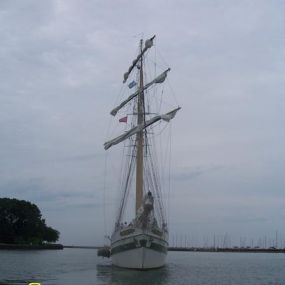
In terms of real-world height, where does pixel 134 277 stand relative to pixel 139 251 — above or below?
below

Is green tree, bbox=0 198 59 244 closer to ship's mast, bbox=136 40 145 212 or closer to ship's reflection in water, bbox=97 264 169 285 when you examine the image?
ship's mast, bbox=136 40 145 212

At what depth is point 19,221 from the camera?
507 feet

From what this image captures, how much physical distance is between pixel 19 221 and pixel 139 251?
349 feet

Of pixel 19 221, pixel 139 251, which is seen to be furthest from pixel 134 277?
pixel 19 221

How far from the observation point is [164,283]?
4809 cm

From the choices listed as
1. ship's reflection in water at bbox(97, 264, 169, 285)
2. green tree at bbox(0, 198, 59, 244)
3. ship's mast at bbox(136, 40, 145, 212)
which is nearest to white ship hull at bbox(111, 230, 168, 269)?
ship's reflection in water at bbox(97, 264, 169, 285)

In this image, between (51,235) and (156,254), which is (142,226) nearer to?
(156,254)

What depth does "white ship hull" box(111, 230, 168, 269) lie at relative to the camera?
54.6 metres

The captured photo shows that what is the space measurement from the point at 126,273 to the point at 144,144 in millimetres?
18613

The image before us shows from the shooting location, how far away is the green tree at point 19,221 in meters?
151

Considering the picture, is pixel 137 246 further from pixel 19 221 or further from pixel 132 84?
pixel 19 221

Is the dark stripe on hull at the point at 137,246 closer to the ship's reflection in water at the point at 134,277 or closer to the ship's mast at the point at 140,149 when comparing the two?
the ship's reflection in water at the point at 134,277

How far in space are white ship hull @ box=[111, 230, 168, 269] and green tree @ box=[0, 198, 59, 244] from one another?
321 feet

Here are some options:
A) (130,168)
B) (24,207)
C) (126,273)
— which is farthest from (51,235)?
(126,273)
